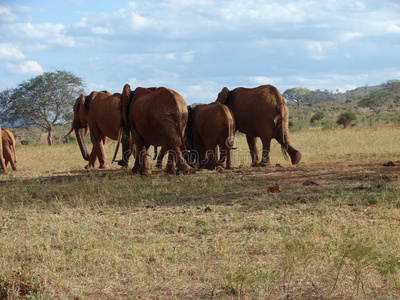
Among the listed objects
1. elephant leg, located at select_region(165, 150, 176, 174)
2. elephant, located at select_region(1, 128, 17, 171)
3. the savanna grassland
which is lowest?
the savanna grassland

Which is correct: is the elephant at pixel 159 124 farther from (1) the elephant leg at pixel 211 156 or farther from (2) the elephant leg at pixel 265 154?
(2) the elephant leg at pixel 265 154

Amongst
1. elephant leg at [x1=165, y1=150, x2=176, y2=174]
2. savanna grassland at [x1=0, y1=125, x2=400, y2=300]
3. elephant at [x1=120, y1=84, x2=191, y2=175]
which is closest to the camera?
savanna grassland at [x1=0, y1=125, x2=400, y2=300]

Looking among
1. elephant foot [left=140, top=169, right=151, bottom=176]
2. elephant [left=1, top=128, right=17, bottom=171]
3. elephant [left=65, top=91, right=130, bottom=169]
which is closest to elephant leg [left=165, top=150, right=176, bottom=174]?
elephant foot [left=140, top=169, right=151, bottom=176]

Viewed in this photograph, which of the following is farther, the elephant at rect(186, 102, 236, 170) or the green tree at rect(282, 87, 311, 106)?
the green tree at rect(282, 87, 311, 106)

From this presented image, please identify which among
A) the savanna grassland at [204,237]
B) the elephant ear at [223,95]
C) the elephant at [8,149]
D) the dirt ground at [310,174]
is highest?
the elephant ear at [223,95]

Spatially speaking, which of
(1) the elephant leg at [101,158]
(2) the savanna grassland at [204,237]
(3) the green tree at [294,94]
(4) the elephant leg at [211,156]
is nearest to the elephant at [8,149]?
(1) the elephant leg at [101,158]

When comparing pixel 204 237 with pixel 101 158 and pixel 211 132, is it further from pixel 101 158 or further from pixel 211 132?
pixel 101 158

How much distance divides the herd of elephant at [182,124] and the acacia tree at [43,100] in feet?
76.0

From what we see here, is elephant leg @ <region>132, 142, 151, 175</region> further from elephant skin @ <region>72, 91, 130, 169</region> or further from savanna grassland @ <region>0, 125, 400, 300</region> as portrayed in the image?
elephant skin @ <region>72, 91, 130, 169</region>

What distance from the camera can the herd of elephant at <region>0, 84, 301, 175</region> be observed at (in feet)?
38.5

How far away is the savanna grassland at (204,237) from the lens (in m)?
4.68

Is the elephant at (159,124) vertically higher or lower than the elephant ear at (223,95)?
→ lower

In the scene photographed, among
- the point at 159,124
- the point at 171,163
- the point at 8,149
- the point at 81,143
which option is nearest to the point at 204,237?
the point at 159,124

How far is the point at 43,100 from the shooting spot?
3838 cm
